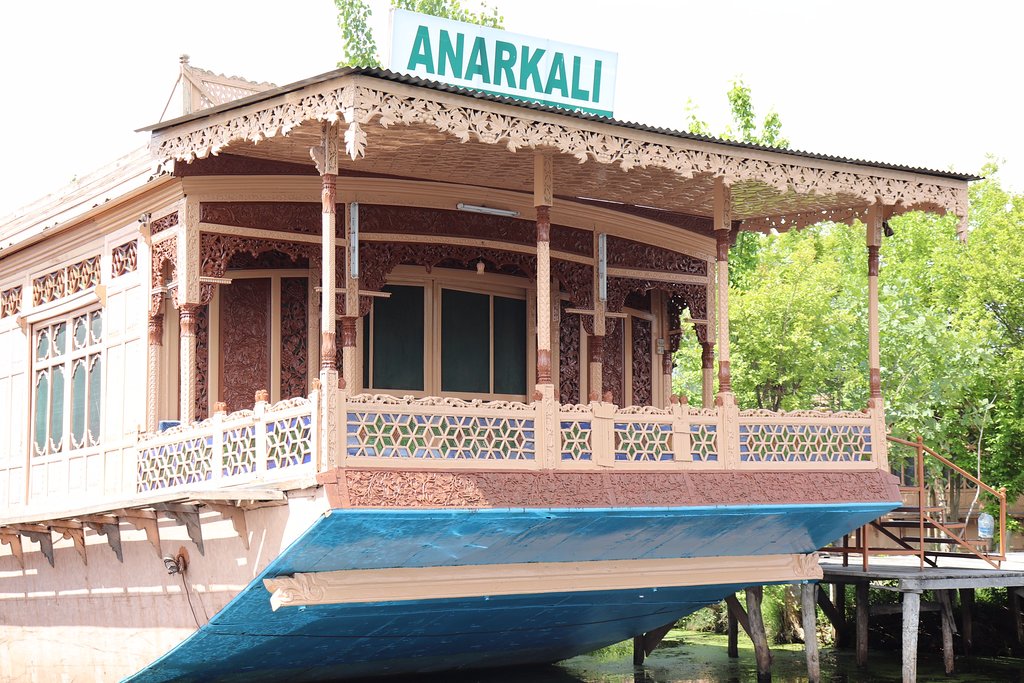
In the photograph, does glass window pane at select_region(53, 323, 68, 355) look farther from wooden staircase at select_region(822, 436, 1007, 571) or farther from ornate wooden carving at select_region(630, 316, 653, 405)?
wooden staircase at select_region(822, 436, 1007, 571)

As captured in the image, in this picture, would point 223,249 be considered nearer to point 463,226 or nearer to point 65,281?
point 463,226

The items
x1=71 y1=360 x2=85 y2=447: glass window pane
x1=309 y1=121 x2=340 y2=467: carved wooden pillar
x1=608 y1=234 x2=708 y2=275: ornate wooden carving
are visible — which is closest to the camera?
x1=309 y1=121 x2=340 y2=467: carved wooden pillar

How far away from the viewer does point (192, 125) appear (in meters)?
12.4

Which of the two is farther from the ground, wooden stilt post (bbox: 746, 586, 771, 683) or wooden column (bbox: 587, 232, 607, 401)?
wooden column (bbox: 587, 232, 607, 401)

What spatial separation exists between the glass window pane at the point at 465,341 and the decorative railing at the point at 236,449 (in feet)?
10.7

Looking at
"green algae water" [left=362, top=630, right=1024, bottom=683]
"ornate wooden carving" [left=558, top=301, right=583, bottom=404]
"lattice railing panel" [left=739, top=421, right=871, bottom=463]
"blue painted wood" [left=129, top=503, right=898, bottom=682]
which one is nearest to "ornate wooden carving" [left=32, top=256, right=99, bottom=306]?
"blue painted wood" [left=129, top=503, right=898, bottom=682]

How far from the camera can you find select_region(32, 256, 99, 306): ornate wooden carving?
15.1 metres

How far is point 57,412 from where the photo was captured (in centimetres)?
1558

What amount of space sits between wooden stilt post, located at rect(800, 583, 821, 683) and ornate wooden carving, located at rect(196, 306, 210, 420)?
8.24 metres

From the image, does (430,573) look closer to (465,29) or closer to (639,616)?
(639,616)

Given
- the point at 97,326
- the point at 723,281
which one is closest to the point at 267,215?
the point at 97,326

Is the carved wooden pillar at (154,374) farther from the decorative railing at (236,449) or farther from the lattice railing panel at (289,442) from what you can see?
the lattice railing panel at (289,442)

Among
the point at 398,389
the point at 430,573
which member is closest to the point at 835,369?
the point at 398,389

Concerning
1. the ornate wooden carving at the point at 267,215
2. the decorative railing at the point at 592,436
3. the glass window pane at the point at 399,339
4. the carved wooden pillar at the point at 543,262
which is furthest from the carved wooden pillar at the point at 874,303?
the ornate wooden carving at the point at 267,215
